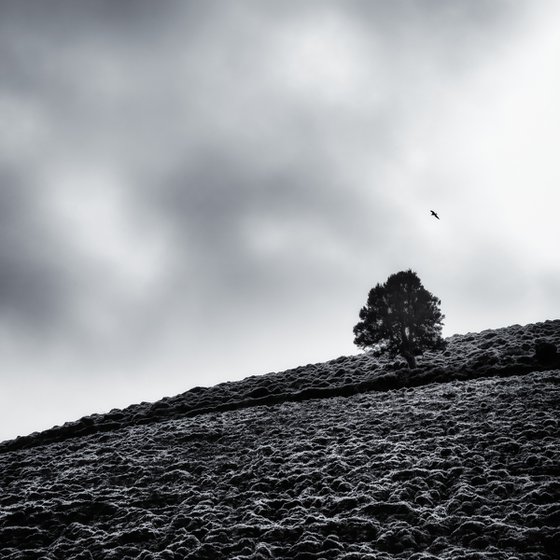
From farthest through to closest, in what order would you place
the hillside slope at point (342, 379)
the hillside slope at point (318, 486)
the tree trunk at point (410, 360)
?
1. the tree trunk at point (410, 360)
2. the hillside slope at point (342, 379)
3. the hillside slope at point (318, 486)

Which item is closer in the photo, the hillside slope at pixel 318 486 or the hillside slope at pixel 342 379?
the hillside slope at pixel 318 486

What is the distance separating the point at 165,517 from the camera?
15.1m

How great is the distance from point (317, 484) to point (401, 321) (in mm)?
19663

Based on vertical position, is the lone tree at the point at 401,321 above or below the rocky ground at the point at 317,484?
above

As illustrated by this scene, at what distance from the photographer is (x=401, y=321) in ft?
111

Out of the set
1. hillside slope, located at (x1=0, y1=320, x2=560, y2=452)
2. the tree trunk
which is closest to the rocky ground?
hillside slope, located at (x1=0, y1=320, x2=560, y2=452)

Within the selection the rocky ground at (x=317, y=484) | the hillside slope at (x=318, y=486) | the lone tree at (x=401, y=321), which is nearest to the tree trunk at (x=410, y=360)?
the lone tree at (x=401, y=321)

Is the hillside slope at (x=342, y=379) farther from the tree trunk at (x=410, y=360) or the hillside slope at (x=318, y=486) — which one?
the hillside slope at (x=318, y=486)

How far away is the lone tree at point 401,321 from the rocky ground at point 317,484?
21.8 ft

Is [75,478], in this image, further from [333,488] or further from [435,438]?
[435,438]

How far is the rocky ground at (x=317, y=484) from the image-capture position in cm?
1212

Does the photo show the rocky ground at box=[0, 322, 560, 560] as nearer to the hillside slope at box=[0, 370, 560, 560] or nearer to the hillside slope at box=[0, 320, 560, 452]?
the hillside slope at box=[0, 370, 560, 560]

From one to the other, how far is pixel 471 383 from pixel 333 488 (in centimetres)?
1433

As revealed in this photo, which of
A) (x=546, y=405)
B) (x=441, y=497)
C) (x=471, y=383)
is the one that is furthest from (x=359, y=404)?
(x=441, y=497)
